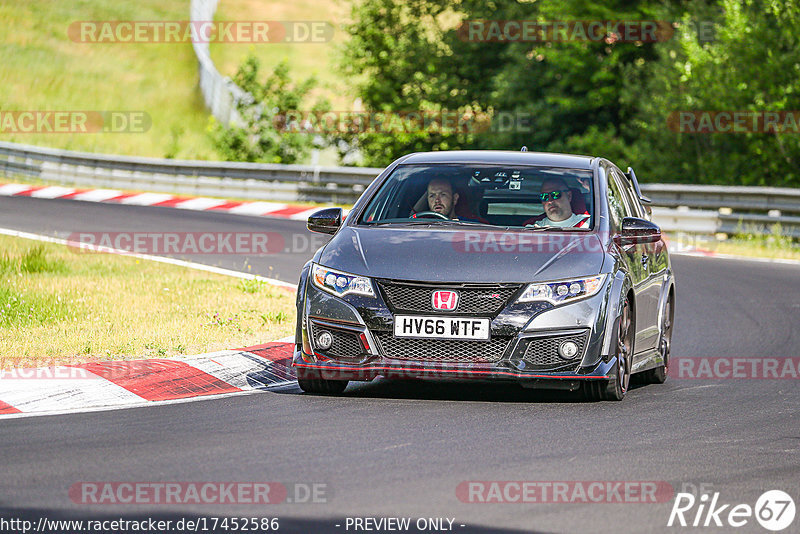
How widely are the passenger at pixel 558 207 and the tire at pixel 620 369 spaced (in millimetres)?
657

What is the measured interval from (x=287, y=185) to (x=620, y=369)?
21905 millimetres

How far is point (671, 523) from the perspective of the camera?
5.58m

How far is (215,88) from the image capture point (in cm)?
5203

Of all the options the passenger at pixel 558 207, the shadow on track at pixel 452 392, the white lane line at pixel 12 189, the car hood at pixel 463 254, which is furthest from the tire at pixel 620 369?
the white lane line at pixel 12 189

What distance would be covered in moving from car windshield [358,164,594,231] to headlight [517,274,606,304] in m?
0.88

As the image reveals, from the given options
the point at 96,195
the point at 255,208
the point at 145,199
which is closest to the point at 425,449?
the point at 255,208

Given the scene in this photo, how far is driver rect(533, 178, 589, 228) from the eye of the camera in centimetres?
921

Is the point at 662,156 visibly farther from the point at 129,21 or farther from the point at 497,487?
the point at 129,21

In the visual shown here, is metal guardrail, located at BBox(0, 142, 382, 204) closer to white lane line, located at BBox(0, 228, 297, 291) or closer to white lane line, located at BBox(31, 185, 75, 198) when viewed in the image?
white lane line, located at BBox(31, 185, 75, 198)

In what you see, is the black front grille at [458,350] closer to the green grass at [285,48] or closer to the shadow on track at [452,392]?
the shadow on track at [452,392]

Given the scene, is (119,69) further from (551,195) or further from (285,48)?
(551,195)

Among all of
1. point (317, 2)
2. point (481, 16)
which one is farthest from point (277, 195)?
point (317, 2)

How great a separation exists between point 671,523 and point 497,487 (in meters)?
0.86

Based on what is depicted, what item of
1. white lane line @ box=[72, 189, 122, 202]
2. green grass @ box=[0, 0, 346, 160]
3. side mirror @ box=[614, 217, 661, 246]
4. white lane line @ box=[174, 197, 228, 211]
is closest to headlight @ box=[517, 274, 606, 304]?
side mirror @ box=[614, 217, 661, 246]
